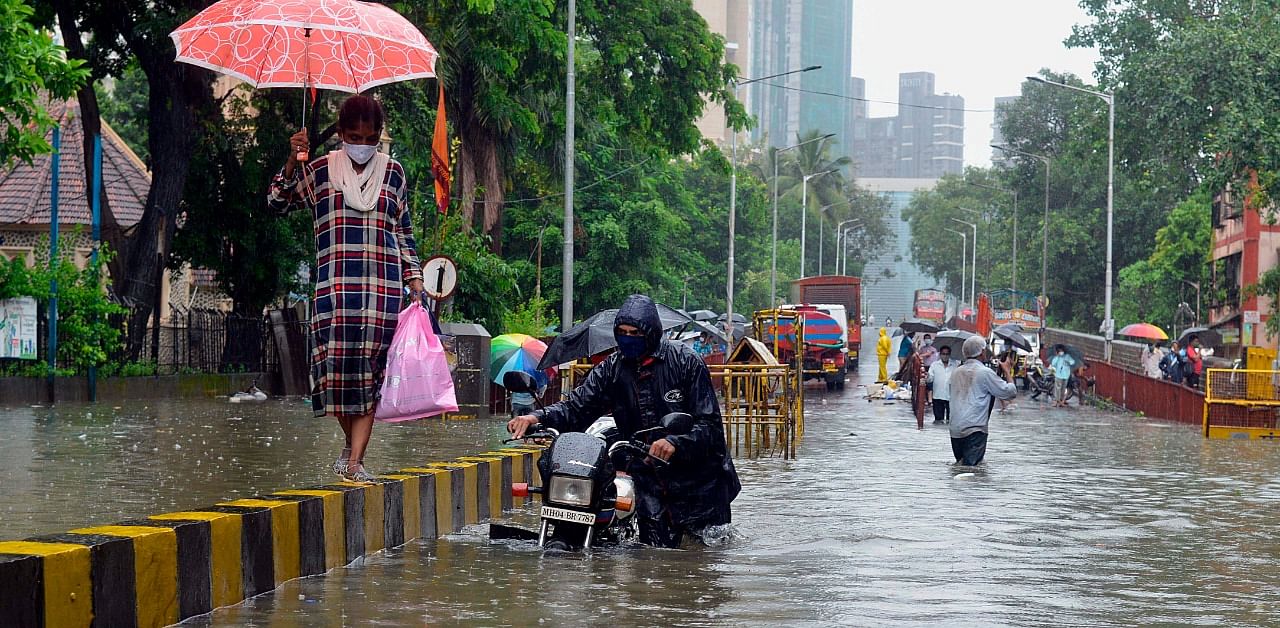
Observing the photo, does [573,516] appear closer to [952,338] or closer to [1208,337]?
[952,338]

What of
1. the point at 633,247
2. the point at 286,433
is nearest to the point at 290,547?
the point at 286,433

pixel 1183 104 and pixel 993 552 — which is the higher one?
pixel 1183 104

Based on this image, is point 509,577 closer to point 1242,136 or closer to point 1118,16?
point 1242,136

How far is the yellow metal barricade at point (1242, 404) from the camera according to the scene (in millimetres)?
28594

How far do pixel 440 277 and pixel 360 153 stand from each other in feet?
40.1

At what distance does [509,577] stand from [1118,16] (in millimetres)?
49476

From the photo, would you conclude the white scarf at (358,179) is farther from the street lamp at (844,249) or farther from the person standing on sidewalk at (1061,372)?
the street lamp at (844,249)

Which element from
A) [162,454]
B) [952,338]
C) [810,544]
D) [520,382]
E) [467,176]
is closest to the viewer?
[520,382]

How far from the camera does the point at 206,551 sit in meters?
6.66

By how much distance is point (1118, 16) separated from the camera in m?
53.4

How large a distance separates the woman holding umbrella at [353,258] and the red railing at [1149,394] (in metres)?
25.5

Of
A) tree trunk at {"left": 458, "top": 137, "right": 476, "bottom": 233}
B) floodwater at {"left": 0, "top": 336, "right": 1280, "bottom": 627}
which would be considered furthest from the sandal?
tree trunk at {"left": 458, "top": 137, "right": 476, "bottom": 233}

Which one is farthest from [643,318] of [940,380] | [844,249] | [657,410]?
[844,249]

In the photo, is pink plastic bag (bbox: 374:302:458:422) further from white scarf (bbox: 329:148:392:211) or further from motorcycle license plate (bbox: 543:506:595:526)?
motorcycle license plate (bbox: 543:506:595:526)
